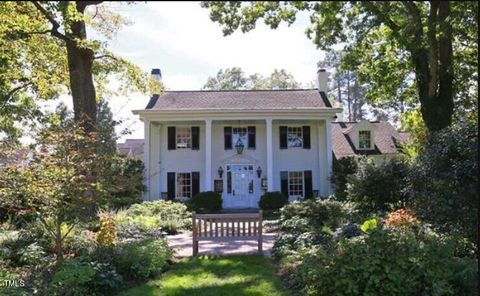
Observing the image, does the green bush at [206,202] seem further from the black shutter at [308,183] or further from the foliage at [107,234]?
the foliage at [107,234]

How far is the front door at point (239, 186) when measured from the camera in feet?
84.3

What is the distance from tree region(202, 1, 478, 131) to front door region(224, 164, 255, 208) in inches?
390

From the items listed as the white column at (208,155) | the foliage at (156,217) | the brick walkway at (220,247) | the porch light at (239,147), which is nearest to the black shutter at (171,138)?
the white column at (208,155)

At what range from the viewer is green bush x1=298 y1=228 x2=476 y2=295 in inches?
221

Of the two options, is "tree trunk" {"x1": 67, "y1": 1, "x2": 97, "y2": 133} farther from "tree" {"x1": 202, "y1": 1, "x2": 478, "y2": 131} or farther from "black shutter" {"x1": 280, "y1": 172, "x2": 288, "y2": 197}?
"black shutter" {"x1": 280, "y1": 172, "x2": 288, "y2": 197}

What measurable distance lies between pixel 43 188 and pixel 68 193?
43 centimetres

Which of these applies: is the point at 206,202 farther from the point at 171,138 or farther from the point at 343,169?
the point at 343,169

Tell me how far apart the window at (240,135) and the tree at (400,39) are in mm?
9763

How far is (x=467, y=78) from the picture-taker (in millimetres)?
15492

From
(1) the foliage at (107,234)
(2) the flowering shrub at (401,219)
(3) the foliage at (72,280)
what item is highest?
(2) the flowering shrub at (401,219)

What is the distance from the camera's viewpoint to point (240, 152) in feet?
85.0

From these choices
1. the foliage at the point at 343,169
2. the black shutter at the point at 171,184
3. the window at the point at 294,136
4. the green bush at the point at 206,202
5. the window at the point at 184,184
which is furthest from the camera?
the window at the point at 294,136

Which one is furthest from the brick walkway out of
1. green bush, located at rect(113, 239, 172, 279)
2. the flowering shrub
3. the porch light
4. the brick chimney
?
the brick chimney

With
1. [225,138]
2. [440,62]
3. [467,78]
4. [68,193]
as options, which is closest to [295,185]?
[225,138]
